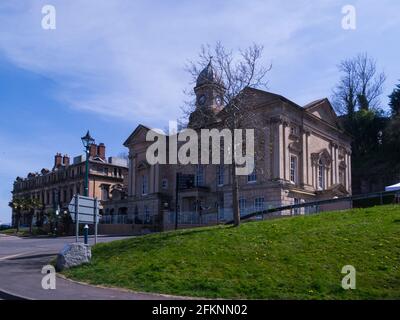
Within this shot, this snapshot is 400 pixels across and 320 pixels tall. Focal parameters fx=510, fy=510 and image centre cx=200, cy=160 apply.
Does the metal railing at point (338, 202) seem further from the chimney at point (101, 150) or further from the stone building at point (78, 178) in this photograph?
the chimney at point (101, 150)

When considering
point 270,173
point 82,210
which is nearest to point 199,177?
point 270,173

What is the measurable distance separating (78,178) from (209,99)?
6545 cm

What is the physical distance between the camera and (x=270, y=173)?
1932 inches

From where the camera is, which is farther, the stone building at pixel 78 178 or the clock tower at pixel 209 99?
the stone building at pixel 78 178

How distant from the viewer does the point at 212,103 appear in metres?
28.1

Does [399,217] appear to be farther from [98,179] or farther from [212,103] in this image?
[98,179]

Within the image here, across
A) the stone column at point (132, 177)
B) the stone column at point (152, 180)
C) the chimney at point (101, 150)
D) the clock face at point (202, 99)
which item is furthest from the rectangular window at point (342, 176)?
the chimney at point (101, 150)

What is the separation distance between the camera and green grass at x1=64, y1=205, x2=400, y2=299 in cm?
1307

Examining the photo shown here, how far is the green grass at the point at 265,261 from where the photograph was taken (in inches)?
515

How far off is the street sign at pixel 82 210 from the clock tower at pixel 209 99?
7461 millimetres

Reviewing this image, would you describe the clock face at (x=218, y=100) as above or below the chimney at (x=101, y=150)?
below

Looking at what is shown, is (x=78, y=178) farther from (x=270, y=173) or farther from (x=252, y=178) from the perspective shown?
(x=270, y=173)
